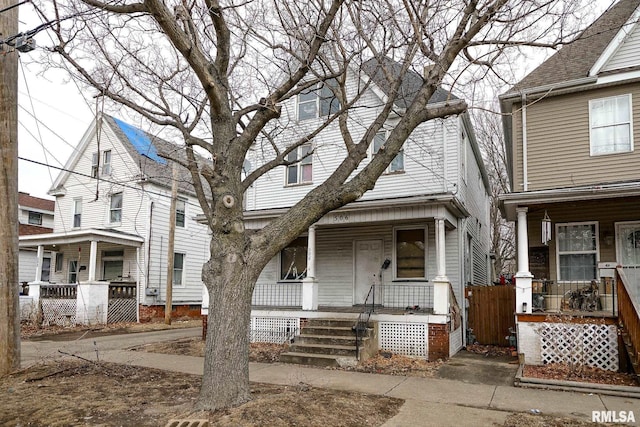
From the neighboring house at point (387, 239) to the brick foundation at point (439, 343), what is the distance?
0.02 metres

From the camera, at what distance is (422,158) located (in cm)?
1351

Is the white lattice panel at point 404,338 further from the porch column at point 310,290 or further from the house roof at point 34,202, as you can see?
the house roof at point 34,202

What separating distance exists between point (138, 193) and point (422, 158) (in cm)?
1277

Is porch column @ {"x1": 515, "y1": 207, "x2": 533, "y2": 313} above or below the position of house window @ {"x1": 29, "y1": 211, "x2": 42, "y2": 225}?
below

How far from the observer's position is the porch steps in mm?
10047

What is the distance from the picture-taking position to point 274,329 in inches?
503

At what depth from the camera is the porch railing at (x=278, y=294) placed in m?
14.6

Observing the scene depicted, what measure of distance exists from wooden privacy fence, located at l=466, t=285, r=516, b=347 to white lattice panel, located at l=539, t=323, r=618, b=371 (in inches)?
120

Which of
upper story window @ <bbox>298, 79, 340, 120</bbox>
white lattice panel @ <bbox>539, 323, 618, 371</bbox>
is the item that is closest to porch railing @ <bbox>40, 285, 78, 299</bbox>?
upper story window @ <bbox>298, 79, 340, 120</bbox>

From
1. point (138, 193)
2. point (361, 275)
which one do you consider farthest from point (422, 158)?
point (138, 193)

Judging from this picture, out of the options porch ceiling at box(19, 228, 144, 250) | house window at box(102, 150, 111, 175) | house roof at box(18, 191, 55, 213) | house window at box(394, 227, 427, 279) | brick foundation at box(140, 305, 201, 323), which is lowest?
brick foundation at box(140, 305, 201, 323)

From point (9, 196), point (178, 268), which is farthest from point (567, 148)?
point (178, 268)

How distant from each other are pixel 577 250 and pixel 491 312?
295 centimetres

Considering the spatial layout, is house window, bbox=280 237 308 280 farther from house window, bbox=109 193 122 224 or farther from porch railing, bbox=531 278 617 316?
house window, bbox=109 193 122 224
